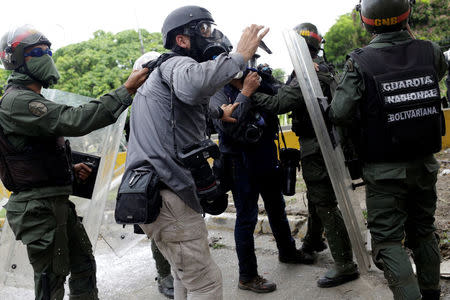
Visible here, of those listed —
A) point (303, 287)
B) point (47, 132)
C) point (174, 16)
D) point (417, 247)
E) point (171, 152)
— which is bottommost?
point (303, 287)

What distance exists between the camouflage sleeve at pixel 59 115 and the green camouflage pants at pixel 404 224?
154 centimetres

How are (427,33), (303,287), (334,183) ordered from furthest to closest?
(427,33)
(303,287)
(334,183)

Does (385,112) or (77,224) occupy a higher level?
(385,112)

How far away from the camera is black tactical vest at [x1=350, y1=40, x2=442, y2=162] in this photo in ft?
7.63

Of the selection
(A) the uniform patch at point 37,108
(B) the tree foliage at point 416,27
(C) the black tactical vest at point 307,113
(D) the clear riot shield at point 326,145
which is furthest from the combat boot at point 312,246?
(B) the tree foliage at point 416,27

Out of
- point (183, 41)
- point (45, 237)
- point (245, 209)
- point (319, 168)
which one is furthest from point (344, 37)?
point (45, 237)

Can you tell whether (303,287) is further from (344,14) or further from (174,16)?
(344,14)

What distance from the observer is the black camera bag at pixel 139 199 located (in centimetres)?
214

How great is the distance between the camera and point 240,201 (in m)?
3.37

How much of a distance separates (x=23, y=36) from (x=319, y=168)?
7.42 feet

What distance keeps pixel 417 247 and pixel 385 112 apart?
0.85m

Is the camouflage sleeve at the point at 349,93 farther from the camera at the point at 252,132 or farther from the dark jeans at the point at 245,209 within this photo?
the dark jeans at the point at 245,209

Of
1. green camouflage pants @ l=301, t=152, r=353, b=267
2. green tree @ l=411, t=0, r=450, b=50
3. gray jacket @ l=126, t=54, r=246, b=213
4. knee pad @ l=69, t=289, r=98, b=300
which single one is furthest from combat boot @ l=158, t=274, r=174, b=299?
green tree @ l=411, t=0, r=450, b=50

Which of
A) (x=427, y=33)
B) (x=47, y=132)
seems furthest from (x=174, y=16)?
(x=427, y=33)
